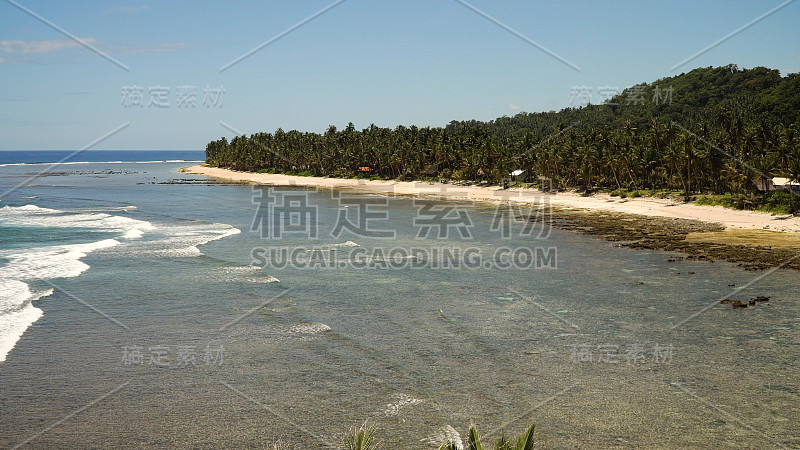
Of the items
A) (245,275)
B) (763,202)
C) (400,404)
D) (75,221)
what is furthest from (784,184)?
(75,221)

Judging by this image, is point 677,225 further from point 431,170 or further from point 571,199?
point 431,170

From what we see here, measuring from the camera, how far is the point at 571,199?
284 ft

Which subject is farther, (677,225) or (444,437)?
(677,225)

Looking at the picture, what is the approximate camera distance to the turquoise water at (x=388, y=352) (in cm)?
1570

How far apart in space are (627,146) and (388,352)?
72843 mm

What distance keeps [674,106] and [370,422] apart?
16058cm

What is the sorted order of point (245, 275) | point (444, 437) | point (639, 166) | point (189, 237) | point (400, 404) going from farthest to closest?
1. point (639, 166)
2. point (189, 237)
3. point (245, 275)
4. point (400, 404)
5. point (444, 437)

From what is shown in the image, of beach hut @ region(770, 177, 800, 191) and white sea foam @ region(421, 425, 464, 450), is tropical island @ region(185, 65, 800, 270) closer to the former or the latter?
beach hut @ region(770, 177, 800, 191)

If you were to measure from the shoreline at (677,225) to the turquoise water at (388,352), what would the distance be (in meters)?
4.37

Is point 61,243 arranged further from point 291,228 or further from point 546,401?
point 546,401

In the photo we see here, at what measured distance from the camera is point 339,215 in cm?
7500

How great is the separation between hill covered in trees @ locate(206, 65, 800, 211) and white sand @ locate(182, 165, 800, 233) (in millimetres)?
3957

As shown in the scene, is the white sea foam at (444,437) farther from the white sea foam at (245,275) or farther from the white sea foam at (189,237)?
the white sea foam at (189,237)

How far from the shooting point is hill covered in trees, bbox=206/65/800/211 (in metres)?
71.8
